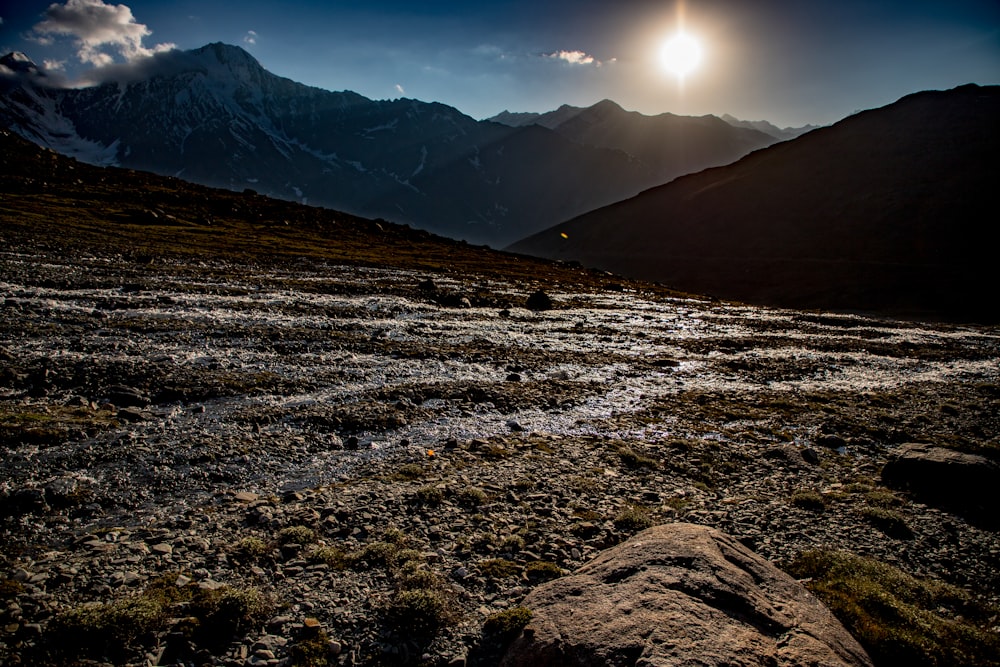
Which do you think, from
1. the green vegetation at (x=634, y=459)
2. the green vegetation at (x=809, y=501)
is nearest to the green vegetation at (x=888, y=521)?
the green vegetation at (x=809, y=501)

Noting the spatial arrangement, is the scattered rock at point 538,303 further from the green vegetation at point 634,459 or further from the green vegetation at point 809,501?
the green vegetation at point 809,501

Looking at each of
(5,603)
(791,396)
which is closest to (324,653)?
(5,603)

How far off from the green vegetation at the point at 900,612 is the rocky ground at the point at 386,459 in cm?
86

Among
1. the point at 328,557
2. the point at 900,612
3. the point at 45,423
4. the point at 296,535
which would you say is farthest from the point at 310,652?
the point at 45,423

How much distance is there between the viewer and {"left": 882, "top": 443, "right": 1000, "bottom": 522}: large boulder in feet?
44.1

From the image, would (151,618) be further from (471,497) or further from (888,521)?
(888,521)

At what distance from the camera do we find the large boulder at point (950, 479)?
44.1 ft

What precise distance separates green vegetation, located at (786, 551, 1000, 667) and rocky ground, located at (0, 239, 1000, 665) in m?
0.86

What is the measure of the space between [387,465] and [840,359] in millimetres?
35963

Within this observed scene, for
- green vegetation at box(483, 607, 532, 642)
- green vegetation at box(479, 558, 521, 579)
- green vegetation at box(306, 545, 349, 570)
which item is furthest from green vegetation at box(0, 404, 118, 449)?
green vegetation at box(483, 607, 532, 642)

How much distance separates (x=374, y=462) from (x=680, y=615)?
9.76 m

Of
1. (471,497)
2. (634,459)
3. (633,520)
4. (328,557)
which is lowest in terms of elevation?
(328,557)

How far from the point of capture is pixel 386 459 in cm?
1472

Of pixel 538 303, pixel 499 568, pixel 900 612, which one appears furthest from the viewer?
pixel 538 303
